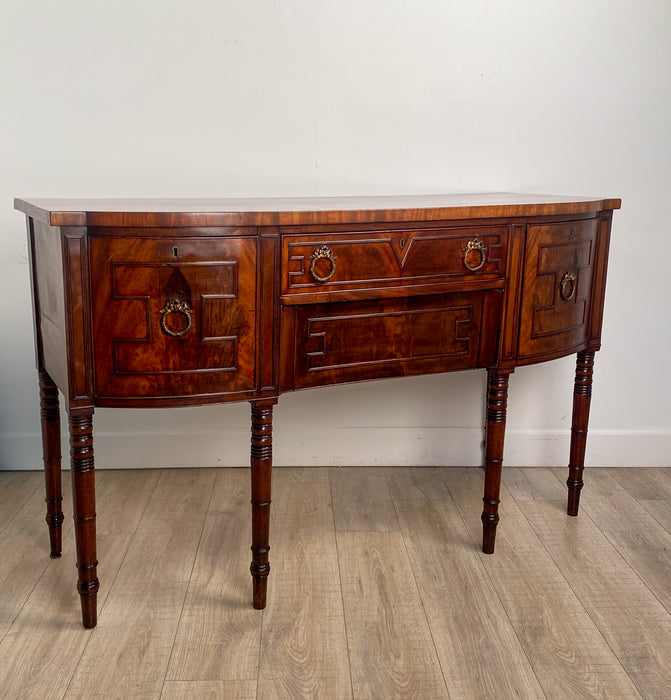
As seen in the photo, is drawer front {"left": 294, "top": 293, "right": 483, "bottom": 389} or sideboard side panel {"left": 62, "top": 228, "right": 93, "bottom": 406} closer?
sideboard side panel {"left": 62, "top": 228, "right": 93, "bottom": 406}

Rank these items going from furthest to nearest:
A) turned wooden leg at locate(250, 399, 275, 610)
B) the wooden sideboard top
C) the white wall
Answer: the white wall
turned wooden leg at locate(250, 399, 275, 610)
the wooden sideboard top

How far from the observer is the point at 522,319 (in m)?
2.29

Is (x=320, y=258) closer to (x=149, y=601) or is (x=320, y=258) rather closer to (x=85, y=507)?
(x=85, y=507)

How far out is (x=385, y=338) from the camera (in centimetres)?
211

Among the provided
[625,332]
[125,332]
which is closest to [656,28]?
[625,332]

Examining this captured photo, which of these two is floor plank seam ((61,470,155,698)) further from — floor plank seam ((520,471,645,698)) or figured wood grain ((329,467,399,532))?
floor plank seam ((520,471,645,698))

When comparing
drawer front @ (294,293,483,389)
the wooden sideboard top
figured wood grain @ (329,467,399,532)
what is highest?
the wooden sideboard top

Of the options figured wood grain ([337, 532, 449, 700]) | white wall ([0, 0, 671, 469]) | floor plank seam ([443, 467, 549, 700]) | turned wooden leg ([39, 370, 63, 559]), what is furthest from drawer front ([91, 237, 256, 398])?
white wall ([0, 0, 671, 469])

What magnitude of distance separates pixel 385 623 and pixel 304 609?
21 centimetres

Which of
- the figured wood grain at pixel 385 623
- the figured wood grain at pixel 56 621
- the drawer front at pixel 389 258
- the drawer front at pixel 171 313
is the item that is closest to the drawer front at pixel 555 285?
the drawer front at pixel 389 258

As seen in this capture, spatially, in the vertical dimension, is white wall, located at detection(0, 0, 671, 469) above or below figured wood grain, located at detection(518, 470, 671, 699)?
above

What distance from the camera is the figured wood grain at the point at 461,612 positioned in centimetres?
181

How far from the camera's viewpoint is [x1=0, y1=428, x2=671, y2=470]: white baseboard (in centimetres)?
299

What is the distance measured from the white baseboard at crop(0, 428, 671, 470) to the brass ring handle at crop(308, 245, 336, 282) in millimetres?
1188
